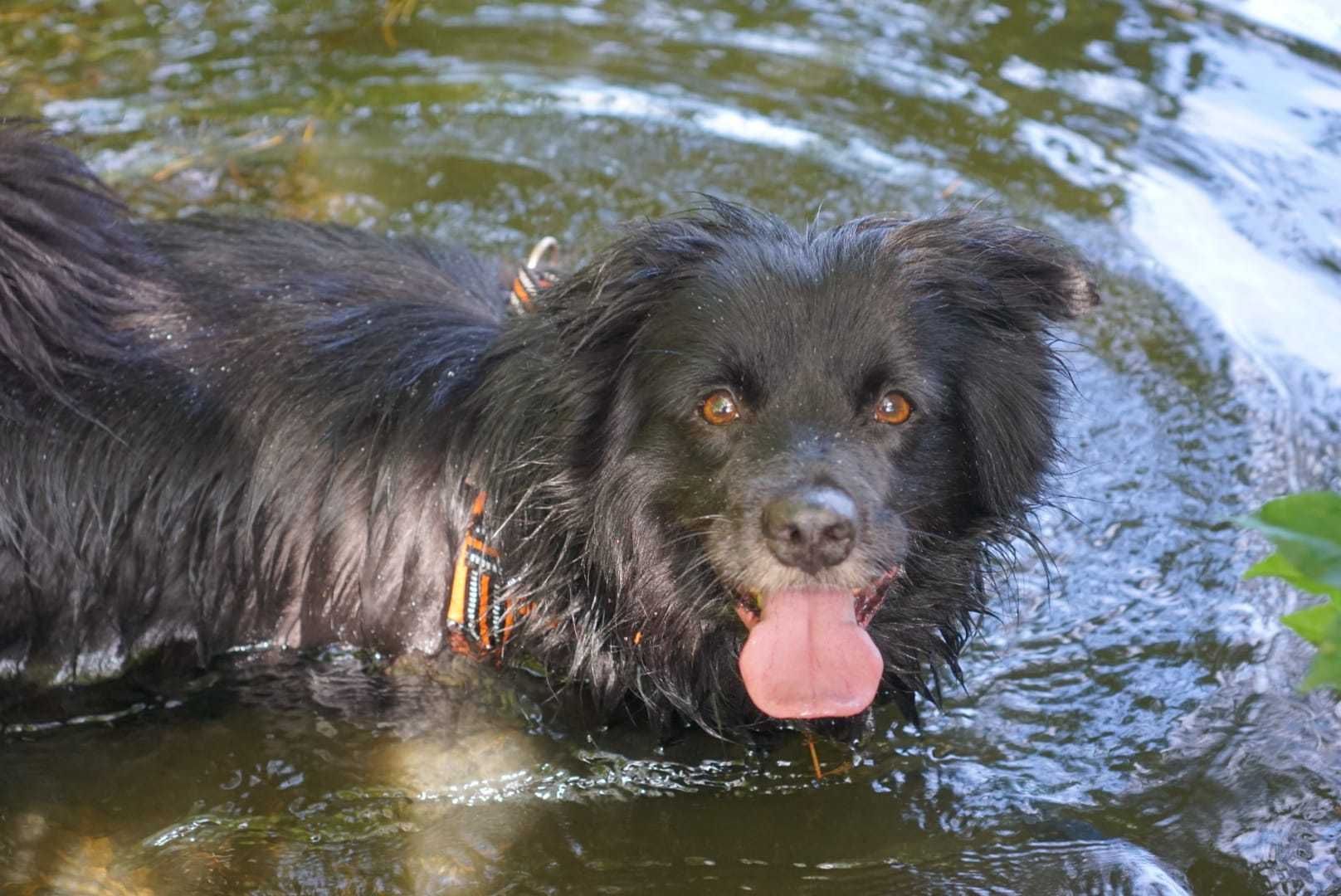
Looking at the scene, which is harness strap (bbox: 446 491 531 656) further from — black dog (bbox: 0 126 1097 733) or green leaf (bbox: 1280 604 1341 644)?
green leaf (bbox: 1280 604 1341 644)

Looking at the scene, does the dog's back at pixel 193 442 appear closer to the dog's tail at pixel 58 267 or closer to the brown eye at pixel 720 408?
the dog's tail at pixel 58 267

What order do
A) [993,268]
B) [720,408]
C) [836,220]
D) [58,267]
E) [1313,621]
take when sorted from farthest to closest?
[836,220] → [58,267] → [993,268] → [720,408] → [1313,621]

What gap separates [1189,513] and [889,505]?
1994mm

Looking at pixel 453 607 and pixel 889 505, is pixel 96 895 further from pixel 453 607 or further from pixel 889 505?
pixel 889 505

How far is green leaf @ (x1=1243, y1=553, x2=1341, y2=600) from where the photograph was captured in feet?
7.49

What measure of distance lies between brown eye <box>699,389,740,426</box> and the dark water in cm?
115

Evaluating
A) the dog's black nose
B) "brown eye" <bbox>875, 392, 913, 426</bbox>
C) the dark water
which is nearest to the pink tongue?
the dog's black nose

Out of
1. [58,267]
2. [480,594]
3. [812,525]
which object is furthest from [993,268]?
[58,267]

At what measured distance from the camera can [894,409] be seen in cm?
338

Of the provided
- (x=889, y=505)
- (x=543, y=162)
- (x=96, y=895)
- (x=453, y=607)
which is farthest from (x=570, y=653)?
(x=543, y=162)

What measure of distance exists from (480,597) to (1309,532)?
2311 mm

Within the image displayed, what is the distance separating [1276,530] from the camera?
88.5 inches

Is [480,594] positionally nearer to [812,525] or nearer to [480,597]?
[480,597]

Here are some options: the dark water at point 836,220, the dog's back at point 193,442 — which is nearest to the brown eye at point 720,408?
the dog's back at point 193,442
